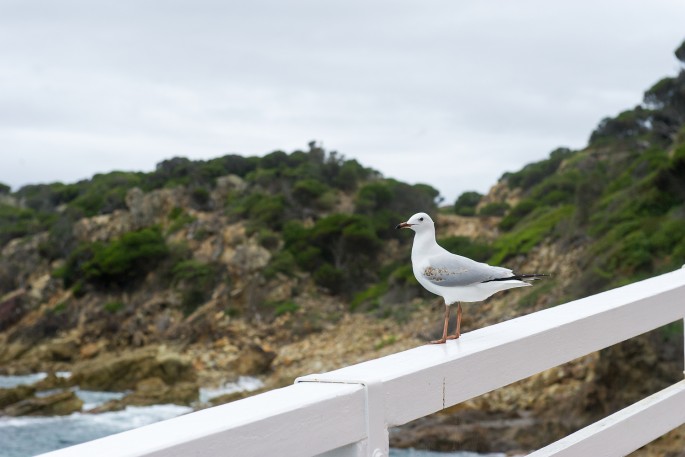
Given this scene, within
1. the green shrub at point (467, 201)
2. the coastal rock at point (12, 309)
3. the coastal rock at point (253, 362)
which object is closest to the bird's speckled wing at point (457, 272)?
the coastal rock at point (253, 362)

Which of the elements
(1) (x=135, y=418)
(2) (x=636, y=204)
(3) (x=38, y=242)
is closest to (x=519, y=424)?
(2) (x=636, y=204)

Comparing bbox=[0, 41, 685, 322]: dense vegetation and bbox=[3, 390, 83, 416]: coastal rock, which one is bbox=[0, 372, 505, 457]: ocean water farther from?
bbox=[0, 41, 685, 322]: dense vegetation

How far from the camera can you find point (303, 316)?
993 inches

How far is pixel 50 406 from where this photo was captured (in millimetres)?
19203

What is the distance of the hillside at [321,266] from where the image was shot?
14.4 m

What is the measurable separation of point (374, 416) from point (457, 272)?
68cm

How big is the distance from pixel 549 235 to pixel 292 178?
1379 centimetres

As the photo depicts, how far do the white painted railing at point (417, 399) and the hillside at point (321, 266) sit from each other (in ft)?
25.1

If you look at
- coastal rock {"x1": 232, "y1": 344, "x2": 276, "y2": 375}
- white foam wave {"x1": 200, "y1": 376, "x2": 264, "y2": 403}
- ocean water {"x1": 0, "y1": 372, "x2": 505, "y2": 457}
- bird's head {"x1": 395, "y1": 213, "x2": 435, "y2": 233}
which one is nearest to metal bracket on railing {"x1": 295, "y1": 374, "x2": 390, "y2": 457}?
bird's head {"x1": 395, "y1": 213, "x2": 435, "y2": 233}

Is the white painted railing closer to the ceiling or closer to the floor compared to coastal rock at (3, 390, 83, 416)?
closer to the ceiling

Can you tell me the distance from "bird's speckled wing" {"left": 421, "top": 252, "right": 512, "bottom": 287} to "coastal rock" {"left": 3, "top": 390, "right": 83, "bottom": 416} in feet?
60.7

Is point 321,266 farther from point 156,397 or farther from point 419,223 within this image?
point 419,223

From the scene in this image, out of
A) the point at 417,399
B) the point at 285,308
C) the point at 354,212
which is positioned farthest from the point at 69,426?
the point at 417,399

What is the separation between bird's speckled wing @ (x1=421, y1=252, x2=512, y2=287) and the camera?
5.92 feet
